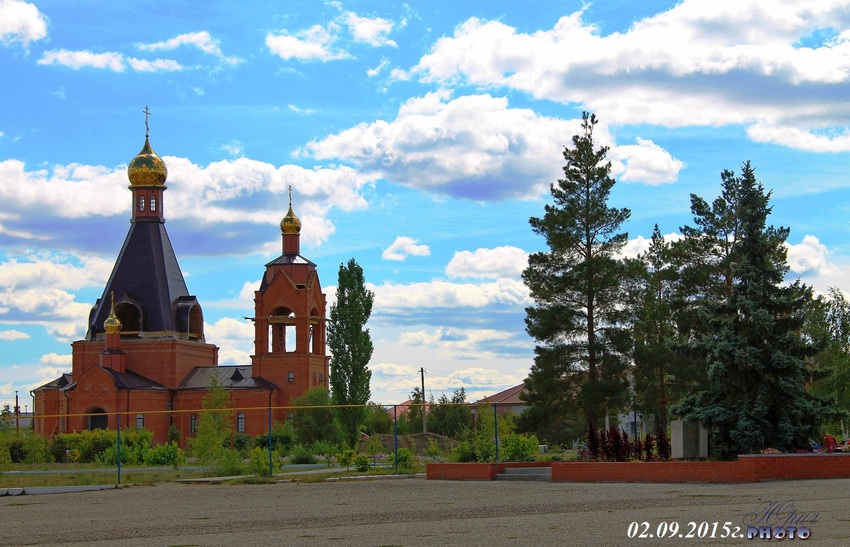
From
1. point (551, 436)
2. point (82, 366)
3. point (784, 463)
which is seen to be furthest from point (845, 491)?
point (82, 366)

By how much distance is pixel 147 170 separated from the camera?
76.2 m

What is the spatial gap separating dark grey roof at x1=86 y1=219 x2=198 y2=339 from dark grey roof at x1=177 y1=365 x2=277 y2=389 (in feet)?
10.7

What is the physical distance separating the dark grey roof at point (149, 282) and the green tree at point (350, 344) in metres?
14.7

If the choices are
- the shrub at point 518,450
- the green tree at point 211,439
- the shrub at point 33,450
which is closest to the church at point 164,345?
the green tree at point 211,439

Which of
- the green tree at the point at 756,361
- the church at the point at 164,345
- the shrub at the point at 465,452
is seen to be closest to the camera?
the green tree at the point at 756,361

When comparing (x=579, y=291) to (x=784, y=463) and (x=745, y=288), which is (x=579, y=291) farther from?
(x=784, y=463)

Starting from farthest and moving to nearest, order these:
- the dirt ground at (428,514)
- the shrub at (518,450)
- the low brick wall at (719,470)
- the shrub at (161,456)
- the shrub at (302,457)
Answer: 1. the shrub at (161,456)
2. the shrub at (302,457)
3. the shrub at (518,450)
4. the low brick wall at (719,470)
5. the dirt ground at (428,514)

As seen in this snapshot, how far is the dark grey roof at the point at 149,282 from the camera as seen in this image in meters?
72.2

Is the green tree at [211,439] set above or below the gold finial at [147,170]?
below

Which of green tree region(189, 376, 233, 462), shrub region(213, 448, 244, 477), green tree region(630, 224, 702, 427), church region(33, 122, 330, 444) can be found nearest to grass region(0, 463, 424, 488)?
shrub region(213, 448, 244, 477)

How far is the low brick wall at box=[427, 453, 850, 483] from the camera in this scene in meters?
21.9

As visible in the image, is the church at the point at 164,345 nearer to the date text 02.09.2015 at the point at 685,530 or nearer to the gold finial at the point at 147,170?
the gold finial at the point at 147,170

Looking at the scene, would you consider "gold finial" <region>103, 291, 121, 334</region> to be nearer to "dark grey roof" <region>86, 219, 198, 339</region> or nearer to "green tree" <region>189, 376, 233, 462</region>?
"dark grey roof" <region>86, 219, 198, 339</region>

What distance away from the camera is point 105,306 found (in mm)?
73062
